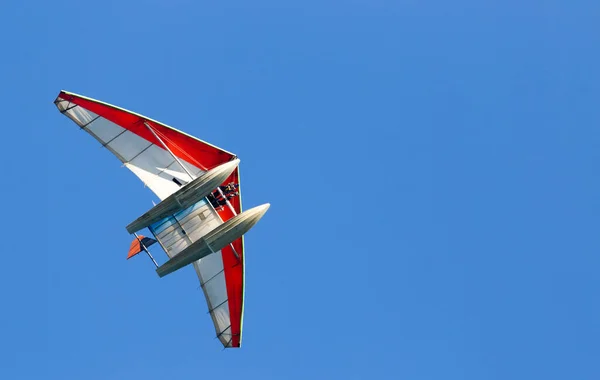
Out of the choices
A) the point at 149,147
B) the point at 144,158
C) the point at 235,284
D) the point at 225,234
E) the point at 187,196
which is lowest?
the point at 235,284

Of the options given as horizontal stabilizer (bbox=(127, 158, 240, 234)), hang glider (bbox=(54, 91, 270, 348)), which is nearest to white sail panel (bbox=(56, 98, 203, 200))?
hang glider (bbox=(54, 91, 270, 348))

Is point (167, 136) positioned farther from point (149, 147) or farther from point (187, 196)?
point (187, 196)

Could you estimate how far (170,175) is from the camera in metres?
66.9

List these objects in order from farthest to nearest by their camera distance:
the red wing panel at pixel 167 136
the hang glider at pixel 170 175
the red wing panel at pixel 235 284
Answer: the red wing panel at pixel 235 284 → the red wing panel at pixel 167 136 → the hang glider at pixel 170 175

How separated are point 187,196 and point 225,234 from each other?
441 cm

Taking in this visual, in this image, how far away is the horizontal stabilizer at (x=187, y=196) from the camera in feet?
204

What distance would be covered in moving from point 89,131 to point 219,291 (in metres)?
18.4

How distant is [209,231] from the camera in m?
63.9

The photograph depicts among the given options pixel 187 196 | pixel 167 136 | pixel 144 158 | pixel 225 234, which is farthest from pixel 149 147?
pixel 225 234

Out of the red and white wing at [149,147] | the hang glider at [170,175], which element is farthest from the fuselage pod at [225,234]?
the red and white wing at [149,147]

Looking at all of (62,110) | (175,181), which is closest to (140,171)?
(175,181)

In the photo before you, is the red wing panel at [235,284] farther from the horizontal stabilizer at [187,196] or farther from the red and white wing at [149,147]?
the horizontal stabilizer at [187,196]

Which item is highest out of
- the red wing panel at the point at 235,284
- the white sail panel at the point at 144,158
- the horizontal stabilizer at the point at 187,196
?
the white sail panel at the point at 144,158

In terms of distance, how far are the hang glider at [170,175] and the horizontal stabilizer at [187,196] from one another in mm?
82
